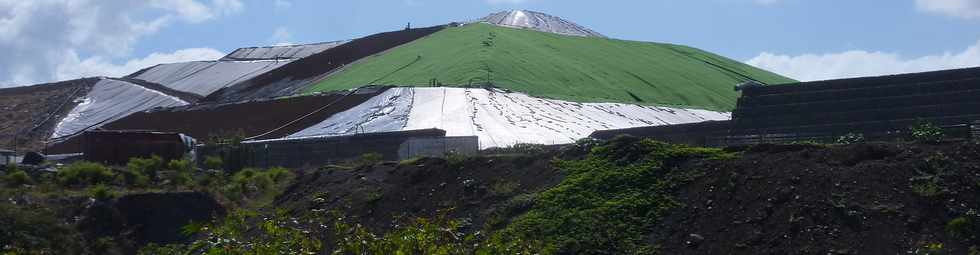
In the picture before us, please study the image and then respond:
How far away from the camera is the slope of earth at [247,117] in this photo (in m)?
43.6

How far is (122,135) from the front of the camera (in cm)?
3466

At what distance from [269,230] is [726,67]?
58394 millimetres

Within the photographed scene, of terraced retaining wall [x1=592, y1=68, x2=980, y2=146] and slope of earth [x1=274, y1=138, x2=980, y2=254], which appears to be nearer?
slope of earth [x1=274, y1=138, x2=980, y2=254]

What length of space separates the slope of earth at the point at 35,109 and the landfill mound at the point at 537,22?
70.5 feet

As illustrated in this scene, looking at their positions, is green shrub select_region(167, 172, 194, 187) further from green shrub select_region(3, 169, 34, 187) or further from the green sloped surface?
the green sloped surface

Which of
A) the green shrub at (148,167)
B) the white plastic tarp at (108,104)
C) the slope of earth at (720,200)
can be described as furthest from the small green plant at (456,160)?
the white plastic tarp at (108,104)

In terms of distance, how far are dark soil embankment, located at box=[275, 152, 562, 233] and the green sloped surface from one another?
20.8 m

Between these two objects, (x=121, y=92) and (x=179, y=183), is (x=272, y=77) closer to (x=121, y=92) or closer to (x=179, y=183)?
(x=121, y=92)

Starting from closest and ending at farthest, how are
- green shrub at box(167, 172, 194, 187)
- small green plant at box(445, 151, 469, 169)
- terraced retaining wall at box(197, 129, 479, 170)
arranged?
small green plant at box(445, 151, 469, 169), green shrub at box(167, 172, 194, 187), terraced retaining wall at box(197, 129, 479, 170)

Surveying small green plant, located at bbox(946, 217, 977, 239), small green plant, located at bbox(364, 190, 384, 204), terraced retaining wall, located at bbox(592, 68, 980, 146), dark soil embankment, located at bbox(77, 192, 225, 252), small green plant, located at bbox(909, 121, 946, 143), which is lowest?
dark soil embankment, located at bbox(77, 192, 225, 252)

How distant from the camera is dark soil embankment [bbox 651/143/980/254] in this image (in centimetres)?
1627

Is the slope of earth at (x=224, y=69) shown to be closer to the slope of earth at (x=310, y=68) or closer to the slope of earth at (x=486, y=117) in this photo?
the slope of earth at (x=310, y=68)

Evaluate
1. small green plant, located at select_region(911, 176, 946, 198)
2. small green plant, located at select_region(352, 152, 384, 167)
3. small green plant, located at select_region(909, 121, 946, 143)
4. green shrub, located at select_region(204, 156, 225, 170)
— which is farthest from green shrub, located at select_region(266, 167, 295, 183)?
small green plant, located at select_region(911, 176, 946, 198)

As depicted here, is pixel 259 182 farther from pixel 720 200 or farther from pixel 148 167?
pixel 720 200
